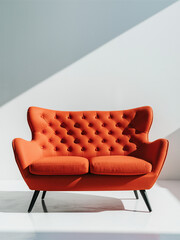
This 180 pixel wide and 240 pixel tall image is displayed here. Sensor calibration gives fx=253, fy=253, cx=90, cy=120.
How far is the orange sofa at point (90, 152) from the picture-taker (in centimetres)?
206

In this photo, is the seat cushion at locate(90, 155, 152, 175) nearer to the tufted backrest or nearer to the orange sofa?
the orange sofa

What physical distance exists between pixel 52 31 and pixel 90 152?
1.93 m

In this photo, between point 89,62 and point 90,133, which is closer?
point 90,133

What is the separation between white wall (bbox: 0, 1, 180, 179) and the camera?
3510 mm

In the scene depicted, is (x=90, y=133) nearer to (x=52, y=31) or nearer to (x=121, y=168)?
(x=121, y=168)

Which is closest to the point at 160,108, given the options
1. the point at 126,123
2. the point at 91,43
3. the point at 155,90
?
the point at 155,90

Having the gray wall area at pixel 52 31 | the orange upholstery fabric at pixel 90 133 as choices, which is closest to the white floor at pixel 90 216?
the orange upholstery fabric at pixel 90 133

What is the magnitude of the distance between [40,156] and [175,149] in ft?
6.39

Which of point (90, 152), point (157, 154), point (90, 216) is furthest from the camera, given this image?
point (90, 152)

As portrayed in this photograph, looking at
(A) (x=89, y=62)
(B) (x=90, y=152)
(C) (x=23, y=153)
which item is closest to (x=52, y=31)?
(A) (x=89, y=62)

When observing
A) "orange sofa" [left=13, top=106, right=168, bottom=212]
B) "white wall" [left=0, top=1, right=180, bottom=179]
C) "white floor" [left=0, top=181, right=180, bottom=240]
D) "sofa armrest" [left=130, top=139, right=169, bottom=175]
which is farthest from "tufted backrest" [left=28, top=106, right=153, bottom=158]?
"white wall" [left=0, top=1, right=180, bottom=179]

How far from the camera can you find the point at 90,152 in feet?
8.68

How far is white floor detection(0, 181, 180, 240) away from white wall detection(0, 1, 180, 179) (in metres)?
1.04

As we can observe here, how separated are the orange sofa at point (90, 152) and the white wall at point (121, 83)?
80 centimetres
